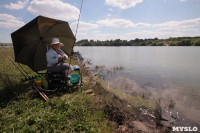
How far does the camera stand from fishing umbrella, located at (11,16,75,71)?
5.59 meters

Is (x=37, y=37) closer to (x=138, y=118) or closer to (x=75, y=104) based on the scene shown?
(x=75, y=104)

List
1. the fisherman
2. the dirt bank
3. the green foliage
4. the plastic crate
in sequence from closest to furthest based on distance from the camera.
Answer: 1. the green foliage
2. the dirt bank
3. the fisherman
4. the plastic crate

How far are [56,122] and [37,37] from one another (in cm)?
442

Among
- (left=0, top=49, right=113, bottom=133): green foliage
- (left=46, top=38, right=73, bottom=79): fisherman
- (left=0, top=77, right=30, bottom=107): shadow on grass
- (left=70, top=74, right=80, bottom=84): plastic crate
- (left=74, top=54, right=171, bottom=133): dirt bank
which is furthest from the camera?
(left=70, top=74, right=80, bottom=84): plastic crate

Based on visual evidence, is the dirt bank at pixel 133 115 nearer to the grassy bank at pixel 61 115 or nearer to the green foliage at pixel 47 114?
the grassy bank at pixel 61 115

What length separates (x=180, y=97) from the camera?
9414 millimetres

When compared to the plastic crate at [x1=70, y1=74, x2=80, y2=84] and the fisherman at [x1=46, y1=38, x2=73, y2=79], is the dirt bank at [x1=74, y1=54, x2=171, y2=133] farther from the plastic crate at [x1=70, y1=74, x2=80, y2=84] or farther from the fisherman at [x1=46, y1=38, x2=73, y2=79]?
the fisherman at [x1=46, y1=38, x2=73, y2=79]

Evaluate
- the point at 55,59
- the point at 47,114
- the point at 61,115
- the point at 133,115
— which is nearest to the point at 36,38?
the point at 55,59

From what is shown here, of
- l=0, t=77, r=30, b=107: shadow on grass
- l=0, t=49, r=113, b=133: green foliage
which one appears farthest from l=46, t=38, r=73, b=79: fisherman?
l=0, t=77, r=30, b=107: shadow on grass

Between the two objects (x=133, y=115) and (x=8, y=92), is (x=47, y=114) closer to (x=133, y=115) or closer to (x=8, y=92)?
(x=8, y=92)

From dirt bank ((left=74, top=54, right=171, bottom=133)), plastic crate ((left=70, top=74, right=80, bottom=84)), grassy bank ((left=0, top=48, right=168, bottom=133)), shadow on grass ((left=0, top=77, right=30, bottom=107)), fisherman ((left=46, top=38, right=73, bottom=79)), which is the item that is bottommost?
dirt bank ((left=74, top=54, right=171, bottom=133))

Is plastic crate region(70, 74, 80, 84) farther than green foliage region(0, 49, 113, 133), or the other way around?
plastic crate region(70, 74, 80, 84)

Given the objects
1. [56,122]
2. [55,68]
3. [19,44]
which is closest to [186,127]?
[56,122]

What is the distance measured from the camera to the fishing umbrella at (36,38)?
5.59m
